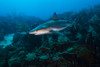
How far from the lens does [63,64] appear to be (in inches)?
144

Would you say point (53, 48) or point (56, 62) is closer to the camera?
point (56, 62)

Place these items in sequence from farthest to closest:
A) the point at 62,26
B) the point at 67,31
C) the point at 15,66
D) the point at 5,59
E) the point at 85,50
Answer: the point at 67,31
the point at 5,59
the point at 62,26
the point at 15,66
the point at 85,50

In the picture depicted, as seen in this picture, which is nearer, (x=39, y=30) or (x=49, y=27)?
(x=39, y=30)

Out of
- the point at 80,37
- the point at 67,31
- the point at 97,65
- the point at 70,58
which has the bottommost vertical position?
the point at 97,65

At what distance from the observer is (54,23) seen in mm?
4391

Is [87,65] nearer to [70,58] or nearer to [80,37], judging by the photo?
[70,58]

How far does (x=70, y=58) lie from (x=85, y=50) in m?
0.74

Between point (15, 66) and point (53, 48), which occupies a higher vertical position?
point (53, 48)

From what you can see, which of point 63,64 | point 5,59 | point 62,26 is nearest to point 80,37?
point 62,26

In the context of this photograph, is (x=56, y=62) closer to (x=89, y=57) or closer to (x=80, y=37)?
(x=89, y=57)

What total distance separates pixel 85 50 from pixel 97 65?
725 millimetres

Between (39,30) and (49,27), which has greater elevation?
(49,27)

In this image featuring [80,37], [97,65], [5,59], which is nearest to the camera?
[97,65]

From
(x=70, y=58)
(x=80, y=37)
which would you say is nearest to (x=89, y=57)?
(x=70, y=58)
